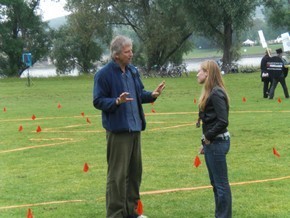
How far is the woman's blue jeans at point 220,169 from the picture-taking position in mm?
6031

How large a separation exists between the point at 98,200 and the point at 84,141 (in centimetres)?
552

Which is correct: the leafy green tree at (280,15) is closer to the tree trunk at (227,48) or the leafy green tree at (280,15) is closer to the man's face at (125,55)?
the tree trunk at (227,48)

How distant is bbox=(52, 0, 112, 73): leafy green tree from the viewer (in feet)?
166

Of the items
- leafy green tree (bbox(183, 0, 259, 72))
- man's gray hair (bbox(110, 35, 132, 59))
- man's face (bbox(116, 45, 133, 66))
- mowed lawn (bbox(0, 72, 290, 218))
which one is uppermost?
leafy green tree (bbox(183, 0, 259, 72))

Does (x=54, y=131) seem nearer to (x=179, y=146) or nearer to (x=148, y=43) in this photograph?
(x=179, y=146)

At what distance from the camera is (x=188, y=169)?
945 cm

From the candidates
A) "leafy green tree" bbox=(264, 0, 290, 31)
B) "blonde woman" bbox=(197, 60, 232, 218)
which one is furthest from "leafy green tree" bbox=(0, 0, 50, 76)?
"blonde woman" bbox=(197, 60, 232, 218)

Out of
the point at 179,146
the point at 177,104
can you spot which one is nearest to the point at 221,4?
the point at 177,104

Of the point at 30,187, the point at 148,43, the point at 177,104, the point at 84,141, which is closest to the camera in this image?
the point at 30,187

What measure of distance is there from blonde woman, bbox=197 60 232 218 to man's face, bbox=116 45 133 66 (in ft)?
2.50

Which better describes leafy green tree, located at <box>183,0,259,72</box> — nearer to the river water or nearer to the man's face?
the river water

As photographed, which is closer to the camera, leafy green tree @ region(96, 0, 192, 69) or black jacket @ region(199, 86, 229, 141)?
black jacket @ region(199, 86, 229, 141)

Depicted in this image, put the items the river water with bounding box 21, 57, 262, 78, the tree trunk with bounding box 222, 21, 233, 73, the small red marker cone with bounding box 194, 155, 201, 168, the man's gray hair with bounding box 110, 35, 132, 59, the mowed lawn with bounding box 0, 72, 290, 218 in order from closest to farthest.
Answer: the man's gray hair with bounding box 110, 35, 132, 59 < the mowed lawn with bounding box 0, 72, 290, 218 < the small red marker cone with bounding box 194, 155, 201, 168 < the tree trunk with bounding box 222, 21, 233, 73 < the river water with bounding box 21, 57, 262, 78

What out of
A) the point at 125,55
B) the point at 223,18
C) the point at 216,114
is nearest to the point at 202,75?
the point at 216,114
